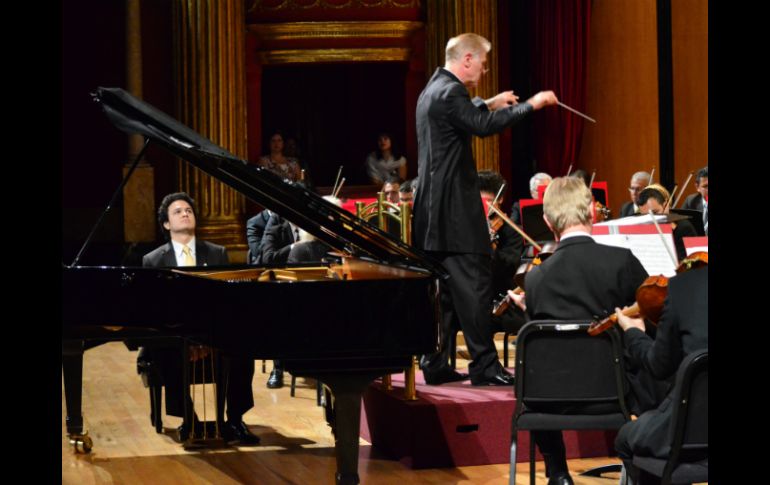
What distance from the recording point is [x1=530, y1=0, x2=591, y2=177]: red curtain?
10688mm

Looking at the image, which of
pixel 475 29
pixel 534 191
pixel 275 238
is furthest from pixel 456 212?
pixel 475 29

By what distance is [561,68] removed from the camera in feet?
35.1

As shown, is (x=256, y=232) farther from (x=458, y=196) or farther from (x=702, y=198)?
(x=702, y=198)

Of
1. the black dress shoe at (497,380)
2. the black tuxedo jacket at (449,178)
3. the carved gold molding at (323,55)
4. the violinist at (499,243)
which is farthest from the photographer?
the carved gold molding at (323,55)

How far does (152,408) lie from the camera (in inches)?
207

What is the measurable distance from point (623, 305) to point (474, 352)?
42.9 inches

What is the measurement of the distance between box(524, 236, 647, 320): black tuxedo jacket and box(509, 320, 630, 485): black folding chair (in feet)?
0.48

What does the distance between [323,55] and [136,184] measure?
2.07 metres

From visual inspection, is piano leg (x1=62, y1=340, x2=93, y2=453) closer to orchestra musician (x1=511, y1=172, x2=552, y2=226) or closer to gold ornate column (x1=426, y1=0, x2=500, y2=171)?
orchestra musician (x1=511, y1=172, x2=552, y2=226)

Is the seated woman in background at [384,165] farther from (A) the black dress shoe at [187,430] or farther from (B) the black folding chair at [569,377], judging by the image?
(B) the black folding chair at [569,377]

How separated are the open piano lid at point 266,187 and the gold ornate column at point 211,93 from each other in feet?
17.4

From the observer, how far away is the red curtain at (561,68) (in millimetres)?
10688

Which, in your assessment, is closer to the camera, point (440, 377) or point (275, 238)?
point (440, 377)

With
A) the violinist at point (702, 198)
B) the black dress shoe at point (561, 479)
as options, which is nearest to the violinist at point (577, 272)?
the black dress shoe at point (561, 479)
